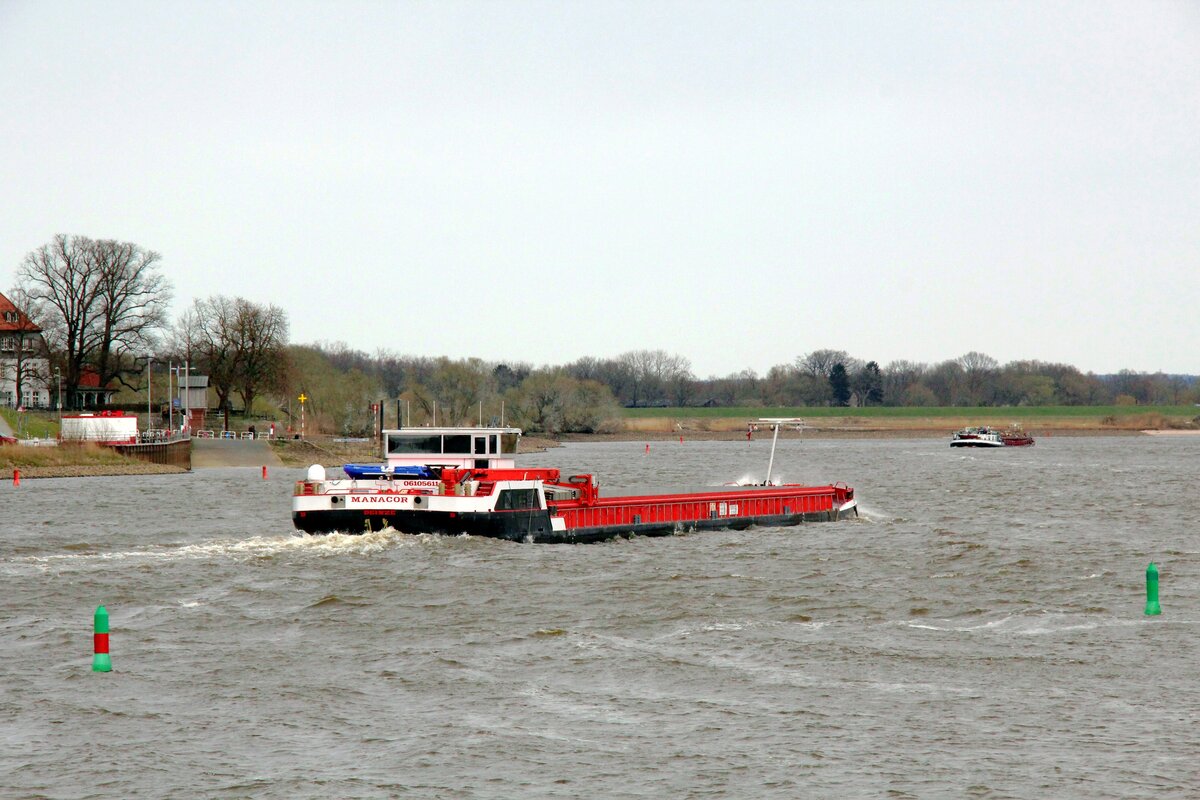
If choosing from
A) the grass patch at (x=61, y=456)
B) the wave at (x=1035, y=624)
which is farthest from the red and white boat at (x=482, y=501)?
the grass patch at (x=61, y=456)

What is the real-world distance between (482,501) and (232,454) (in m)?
70.4

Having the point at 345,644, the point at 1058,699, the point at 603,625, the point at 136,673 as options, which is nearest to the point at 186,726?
the point at 136,673

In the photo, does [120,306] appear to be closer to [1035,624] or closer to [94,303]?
[94,303]

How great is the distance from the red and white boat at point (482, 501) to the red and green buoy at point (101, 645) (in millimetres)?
15082

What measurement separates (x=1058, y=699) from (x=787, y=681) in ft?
13.9

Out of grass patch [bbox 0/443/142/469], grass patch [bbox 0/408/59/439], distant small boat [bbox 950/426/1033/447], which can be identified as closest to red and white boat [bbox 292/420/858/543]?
grass patch [bbox 0/443/142/469]

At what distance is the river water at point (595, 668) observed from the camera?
56.7 feet

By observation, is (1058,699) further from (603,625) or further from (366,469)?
(366,469)

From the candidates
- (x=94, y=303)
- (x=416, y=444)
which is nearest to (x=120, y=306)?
(x=94, y=303)

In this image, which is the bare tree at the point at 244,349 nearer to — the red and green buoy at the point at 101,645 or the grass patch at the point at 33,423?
the grass patch at the point at 33,423

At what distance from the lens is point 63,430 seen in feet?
315

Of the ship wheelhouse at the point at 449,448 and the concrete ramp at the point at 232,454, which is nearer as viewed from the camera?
the ship wheelhouse at the point at 449,448

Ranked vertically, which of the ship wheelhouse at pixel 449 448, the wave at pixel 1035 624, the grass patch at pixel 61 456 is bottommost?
the wave at pixel 1035 624

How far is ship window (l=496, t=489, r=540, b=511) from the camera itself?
3909 centimetres
